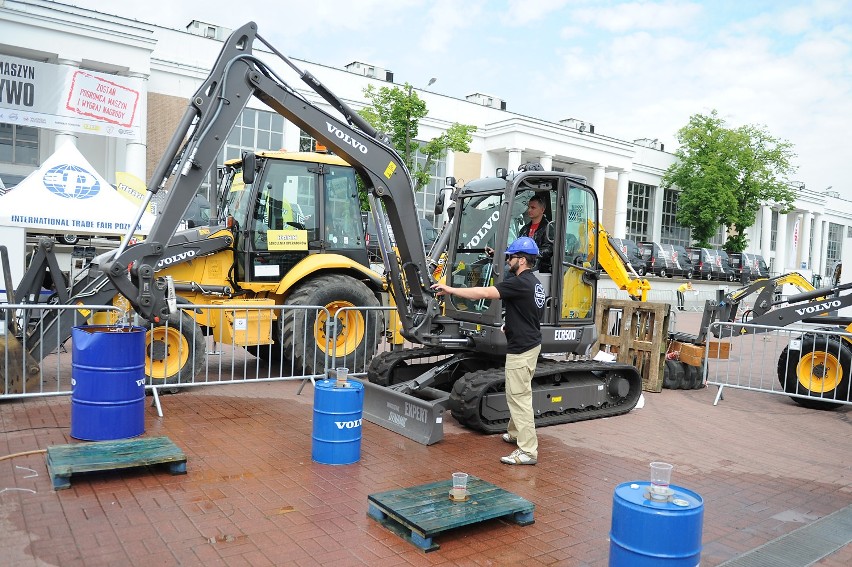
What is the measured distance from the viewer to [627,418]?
28.1 ft

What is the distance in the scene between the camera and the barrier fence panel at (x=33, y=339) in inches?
287

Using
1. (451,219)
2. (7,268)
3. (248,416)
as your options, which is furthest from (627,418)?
(7,268)

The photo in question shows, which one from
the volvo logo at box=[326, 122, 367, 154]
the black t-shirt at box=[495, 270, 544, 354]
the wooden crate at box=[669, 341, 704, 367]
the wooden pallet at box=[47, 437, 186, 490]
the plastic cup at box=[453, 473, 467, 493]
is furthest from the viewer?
the wooden crate at box=[669, 341, 704, 367]

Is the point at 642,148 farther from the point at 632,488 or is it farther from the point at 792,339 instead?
the point at 632,488

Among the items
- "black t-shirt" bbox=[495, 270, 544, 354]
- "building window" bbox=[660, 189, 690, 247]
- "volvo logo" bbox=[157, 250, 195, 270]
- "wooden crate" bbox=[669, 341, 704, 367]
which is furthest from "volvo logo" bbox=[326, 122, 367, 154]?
"building window" bbox=[660, 189, 690, 247]

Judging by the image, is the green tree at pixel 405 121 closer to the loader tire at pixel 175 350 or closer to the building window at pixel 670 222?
the loader tire at pixel 175 350

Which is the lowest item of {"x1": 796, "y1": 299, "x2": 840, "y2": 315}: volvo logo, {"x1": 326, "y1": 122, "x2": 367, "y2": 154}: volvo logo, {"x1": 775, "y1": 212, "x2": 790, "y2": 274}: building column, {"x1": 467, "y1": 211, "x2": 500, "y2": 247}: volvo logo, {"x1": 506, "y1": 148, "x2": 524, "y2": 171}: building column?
{"x1": 796, "y1": 299, "x2": 840, "y2": 315}: volvo logo

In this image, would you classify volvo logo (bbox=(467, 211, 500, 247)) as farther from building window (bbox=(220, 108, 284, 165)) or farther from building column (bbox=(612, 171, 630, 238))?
building column (bbox=(612, 171, 630, 238))

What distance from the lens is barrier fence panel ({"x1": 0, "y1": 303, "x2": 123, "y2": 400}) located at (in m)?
7.30

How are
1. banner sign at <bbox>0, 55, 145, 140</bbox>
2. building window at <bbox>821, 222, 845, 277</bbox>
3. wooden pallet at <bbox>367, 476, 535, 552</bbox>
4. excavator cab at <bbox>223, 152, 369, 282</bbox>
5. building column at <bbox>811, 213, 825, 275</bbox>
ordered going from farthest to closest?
building window at <bbox>821, 222, 845, 277</bbox> < building column at <bbox>811, 213, 825, 275</bbox> < banner sign at <bbox>0, 55, 145, 140</bbox> < excavator cab at <bbox>223, 152, 369, 282</bbox> < wooden pallet at <bbox>367, 476, 535, 552</bbox>

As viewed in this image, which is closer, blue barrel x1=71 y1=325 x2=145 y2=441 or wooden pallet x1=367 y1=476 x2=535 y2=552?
wooden pallet x1=367 y1=476 x2=535 y2=552

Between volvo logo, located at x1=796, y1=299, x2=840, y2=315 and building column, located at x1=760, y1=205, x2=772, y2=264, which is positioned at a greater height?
building column, located at x1=760, y1=205, x2=772, y2=264

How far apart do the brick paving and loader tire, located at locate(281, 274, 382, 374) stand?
728mm

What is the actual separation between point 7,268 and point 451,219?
534 cm
